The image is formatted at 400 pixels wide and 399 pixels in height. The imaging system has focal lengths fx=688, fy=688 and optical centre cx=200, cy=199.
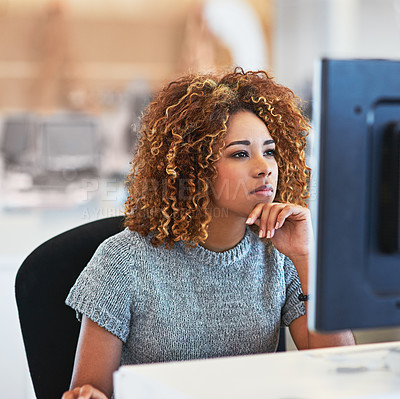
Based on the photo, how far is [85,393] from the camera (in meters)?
1.11

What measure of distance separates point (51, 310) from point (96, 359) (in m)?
0.22

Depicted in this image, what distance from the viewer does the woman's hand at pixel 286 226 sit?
48.7 inches

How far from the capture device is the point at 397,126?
81cm

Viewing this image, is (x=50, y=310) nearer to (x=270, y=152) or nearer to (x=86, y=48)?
(x=270, y=152)

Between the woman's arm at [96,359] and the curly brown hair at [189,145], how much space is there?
0.19 m

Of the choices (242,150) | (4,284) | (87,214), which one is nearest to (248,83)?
(242,150)


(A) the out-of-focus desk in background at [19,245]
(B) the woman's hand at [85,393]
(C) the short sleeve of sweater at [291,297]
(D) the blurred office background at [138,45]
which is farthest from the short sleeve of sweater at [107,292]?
(D) the blurred office background at [138,45]

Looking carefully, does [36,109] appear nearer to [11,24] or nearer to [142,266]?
[11,24]

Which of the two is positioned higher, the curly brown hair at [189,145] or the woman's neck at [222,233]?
the curly brown hair at [189,145]

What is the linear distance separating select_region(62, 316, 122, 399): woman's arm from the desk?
0.83ft

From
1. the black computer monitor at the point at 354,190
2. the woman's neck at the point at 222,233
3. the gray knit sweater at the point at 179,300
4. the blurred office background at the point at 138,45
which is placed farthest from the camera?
the blurred office background at the point at 138,45

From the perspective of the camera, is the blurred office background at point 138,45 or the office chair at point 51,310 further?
the blurred office background at point 138,45

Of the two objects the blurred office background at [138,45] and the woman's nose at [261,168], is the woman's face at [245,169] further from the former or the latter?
the blurred office background at [138,45]

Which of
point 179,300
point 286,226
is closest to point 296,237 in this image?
point 286,226
